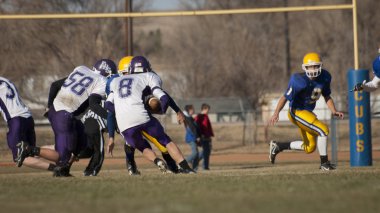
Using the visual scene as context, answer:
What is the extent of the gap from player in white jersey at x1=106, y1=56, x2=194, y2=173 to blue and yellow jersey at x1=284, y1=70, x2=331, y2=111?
2.10m

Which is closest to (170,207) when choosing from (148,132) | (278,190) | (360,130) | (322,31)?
(278,190)

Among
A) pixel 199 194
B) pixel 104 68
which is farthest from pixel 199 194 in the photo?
pixel 104 68

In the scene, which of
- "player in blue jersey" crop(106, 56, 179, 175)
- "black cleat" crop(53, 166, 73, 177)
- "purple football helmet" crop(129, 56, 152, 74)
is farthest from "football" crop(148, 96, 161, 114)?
"black cleat" crop(53, 166, 73, 177)

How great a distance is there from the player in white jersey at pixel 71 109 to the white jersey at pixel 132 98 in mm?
273

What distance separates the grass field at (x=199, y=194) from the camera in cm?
641

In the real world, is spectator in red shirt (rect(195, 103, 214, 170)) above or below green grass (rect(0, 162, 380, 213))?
above

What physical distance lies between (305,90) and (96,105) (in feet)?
10.0

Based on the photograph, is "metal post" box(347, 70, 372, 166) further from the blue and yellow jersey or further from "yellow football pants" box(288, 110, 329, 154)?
"yellow football pants" box(288, 110, 329, 154)

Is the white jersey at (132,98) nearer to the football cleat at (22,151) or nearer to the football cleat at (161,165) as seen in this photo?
the football cleat at (161,165)

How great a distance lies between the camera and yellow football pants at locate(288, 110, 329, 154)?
11.8 meters

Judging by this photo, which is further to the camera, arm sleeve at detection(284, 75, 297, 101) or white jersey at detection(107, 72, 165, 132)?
arm sleeve at detection(284, 75, 297, 101)

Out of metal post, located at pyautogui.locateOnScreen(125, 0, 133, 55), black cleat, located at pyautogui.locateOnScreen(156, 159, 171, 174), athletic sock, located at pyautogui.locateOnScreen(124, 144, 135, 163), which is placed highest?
metal post, located at pyautogui.locateOnScreen(125, 0, 133, 55)

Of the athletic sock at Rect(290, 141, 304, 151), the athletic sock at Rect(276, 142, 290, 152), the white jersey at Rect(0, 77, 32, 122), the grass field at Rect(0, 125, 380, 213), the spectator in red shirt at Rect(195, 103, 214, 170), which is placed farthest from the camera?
the spectator in red shirt at Rect(195, 103, 214, 170)

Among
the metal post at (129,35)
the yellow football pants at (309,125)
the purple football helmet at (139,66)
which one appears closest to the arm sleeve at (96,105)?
the purple football helmet at (139,66)
